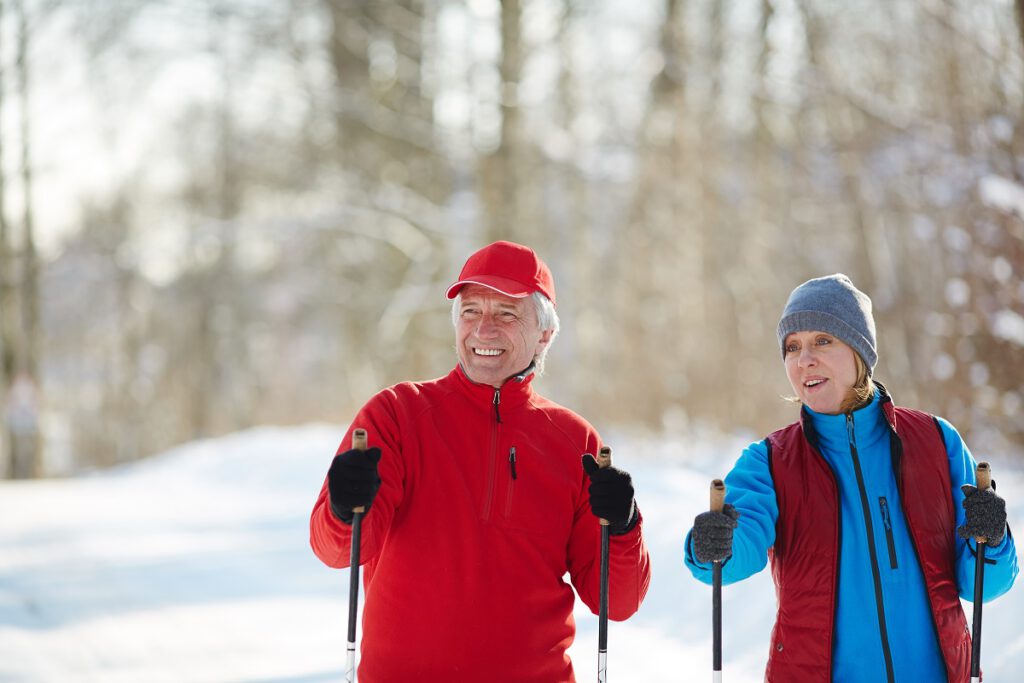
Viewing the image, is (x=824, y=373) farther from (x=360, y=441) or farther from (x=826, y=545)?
(x=360, y=441)

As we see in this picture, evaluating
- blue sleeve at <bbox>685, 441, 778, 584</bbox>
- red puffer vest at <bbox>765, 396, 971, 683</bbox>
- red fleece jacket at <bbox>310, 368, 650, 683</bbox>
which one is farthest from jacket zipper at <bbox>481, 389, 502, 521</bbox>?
red puffer vest at <bbox>765, 396, 971, 683</bbox>

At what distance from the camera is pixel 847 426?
2561 mm

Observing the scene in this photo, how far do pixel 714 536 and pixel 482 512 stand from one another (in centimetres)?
58

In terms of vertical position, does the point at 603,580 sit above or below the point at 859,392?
below

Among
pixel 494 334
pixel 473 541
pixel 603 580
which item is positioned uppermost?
pixel 494 334

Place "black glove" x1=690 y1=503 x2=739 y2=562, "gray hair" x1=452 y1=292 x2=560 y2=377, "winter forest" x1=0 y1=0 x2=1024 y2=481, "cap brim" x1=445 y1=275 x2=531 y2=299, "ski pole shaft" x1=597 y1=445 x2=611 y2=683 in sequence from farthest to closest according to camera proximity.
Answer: "winter forest" x1=0 y1=0 x2=1024 y2=481, "gray hair" x1=452 y1=292 x2=560 y2=377, "cap brim" x1=445 y1=275 x2=531 y2=299, "ski pole shaft" x1=597 y1=445 x2=611 y2=683, "black glove" x1=690 y1=503 x2=739 y2=562

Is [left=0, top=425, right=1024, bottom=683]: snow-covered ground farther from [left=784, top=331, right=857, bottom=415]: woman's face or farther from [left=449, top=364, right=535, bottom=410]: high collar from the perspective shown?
[left=449, top=364, right=535, bottom=410]: high collar

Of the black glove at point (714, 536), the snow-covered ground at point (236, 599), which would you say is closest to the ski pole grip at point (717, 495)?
the black glove at point (714, 536)

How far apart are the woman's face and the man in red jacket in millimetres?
499

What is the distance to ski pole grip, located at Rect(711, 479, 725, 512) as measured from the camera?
2.40m

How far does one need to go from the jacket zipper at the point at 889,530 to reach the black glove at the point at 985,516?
16cm

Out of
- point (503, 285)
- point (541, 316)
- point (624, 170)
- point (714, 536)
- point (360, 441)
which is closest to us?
point (714, 536)

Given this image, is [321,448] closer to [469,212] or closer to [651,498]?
[469,212]

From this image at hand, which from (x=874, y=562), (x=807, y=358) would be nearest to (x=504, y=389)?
(x=807, y=358)
